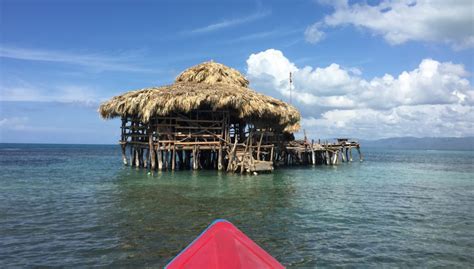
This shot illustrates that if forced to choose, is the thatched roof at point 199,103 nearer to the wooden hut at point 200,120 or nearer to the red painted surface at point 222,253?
the wooden hut at point 200,120

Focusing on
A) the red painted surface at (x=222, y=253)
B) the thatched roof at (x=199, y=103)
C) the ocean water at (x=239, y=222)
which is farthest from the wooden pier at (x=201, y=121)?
the red painted surface at (x=222, y=253)

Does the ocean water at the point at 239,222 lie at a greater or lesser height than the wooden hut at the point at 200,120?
lesser

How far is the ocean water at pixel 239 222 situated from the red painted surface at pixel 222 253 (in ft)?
13.2

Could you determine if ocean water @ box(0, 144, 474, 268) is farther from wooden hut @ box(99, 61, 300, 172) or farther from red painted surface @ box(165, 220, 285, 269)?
wooden hut @ box(99, 61, 300, 172)

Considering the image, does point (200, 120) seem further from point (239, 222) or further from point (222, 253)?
point (222, 253)

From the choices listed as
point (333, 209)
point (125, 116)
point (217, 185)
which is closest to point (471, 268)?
point (333, 209)

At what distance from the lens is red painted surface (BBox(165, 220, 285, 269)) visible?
8.68 feet

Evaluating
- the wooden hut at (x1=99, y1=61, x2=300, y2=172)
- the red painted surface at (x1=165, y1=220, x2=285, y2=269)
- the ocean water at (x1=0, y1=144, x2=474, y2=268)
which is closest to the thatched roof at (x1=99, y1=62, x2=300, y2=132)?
the wooden hut at (x1=99, y1=61, x2=300, y2=172)

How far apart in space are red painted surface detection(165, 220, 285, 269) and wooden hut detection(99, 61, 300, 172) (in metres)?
17.5

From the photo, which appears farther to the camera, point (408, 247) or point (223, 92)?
point (223, 92)

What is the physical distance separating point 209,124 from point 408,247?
55.1 ft

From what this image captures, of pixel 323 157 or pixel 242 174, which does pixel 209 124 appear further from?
pixel 323 157

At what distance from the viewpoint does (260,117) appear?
2191cm

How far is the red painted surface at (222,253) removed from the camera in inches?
104
